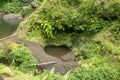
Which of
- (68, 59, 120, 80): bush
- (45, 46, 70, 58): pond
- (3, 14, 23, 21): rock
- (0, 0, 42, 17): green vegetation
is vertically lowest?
(45, 46, 70, 58): pond

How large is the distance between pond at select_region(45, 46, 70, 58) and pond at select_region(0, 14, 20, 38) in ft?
18.9

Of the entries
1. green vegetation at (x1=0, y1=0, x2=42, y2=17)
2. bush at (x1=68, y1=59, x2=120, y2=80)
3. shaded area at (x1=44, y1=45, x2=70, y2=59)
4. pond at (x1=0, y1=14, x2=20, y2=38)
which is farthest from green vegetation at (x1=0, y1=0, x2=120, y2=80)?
green vegetation at (x1=0, y1=0, x2=42, y2=17)

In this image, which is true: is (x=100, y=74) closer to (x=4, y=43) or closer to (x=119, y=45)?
(x=119, y=45)

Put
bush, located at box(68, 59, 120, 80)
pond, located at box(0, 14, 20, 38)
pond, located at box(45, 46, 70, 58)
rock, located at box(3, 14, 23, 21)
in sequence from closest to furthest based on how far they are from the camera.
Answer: bush, located at box(68, 59, 120, 80)
pond, located at box(45, 46, 70, 58)
pond, located at box(0, 14, 20, 38)
rock, located at box(3, 14, 23, 21)

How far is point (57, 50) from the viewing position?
19969 millimetres

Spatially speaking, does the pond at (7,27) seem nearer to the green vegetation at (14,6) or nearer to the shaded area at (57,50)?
the green vegetation at (14,6)

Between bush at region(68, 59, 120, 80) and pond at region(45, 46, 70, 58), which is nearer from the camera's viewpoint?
bush at region(68, 59, 120, 80)

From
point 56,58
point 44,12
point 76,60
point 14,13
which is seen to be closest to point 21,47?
point 56,58

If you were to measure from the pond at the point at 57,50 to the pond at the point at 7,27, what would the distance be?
5.75 m

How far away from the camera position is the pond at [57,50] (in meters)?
19.4

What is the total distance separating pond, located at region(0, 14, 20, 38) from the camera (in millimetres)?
25406

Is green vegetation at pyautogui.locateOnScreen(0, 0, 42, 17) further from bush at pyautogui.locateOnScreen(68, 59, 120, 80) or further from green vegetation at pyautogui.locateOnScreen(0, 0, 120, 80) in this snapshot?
bush at pyautogui.locateOnScreen(68, 59, 120, 80)

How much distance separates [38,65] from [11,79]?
418 centimetres

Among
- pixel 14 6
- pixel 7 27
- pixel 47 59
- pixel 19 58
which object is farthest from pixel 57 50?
pixel 14 6
